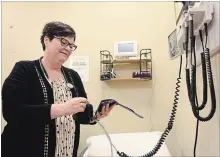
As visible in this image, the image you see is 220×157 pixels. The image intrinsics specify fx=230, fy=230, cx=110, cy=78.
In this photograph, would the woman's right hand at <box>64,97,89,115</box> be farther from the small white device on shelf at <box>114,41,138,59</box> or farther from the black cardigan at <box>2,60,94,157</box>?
the small white device on shelf at <box>114,41,138,59</box>

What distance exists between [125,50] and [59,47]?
99cm

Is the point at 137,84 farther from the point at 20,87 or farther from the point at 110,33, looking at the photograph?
the point at 20,87

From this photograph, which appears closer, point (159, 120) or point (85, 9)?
point (159, 120)

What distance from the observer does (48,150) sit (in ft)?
3.60

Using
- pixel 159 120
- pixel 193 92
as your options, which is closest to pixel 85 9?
pixel 159 120

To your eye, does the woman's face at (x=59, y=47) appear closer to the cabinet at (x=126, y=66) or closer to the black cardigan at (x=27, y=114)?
the black cardigan at (x=27, y=114)

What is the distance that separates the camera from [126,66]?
7.16 ft

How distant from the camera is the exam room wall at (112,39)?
2139 mm

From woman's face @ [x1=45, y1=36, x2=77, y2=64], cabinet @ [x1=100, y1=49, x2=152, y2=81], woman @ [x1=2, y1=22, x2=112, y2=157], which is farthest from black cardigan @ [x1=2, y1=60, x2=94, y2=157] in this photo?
cabinet @ [x1=100, y1=49, x2=152, y2=81]

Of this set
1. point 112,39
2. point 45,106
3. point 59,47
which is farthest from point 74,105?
point 112,39

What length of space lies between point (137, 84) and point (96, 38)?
0.60 metres

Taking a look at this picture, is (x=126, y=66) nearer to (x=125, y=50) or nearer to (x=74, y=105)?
(x=125, y=50)

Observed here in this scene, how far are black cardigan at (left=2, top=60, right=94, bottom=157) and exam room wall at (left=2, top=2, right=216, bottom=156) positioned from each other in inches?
41.7

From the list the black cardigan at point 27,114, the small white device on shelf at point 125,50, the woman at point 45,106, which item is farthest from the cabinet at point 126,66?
the black cardigan at point 27,114
